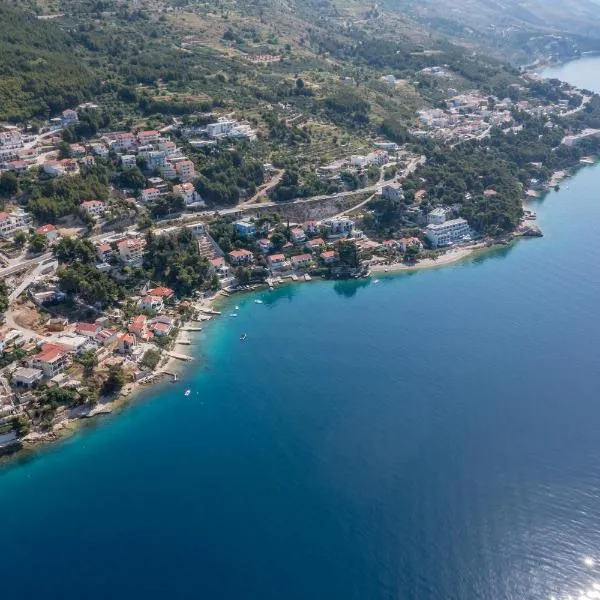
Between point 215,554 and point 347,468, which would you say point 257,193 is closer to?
point 347,468

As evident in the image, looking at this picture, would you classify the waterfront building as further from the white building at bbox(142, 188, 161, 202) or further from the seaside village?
the white building at bbox(142, 188, 161, 202)

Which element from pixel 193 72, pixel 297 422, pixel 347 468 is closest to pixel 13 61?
pixel 193 72

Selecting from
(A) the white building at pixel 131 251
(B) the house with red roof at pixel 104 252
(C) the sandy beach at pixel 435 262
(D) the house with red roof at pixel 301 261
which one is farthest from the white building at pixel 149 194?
(C) the sandy beach at pixel 435 262

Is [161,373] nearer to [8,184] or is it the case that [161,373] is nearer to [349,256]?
[349,256]

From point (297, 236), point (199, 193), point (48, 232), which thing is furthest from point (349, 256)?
point (48, 232)

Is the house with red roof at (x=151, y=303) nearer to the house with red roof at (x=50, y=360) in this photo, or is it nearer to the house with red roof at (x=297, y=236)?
the house with red roof at (x=50, y=360)
